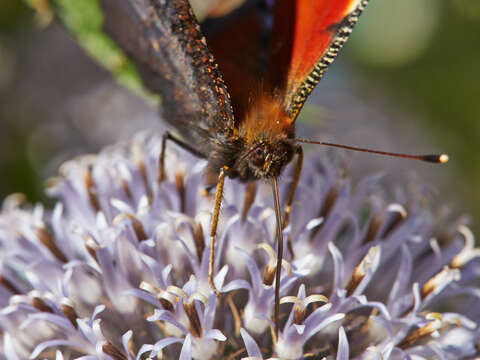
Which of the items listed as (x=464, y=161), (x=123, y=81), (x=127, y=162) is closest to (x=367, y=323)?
(x=127, y=162)

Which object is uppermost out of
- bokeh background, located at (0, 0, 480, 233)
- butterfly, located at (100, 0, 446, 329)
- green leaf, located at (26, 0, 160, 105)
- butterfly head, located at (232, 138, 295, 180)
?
green leaf, located at (26, 0, 160, 105)

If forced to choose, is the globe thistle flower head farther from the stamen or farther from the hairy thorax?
the hairy thorax

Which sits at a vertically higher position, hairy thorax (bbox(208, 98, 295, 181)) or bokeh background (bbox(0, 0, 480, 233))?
hairy thorax (bbox(208, 98, 295, 181))

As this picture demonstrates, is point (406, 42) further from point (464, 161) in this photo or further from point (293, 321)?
point (293, 321)

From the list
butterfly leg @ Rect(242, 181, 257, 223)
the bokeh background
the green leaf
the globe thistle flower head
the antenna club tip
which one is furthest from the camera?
the bokeh background

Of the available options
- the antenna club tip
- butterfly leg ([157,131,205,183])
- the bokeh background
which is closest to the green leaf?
butterfly leg ([157,131,205,183])

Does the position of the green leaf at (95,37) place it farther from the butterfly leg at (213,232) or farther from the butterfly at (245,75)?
the butterfly leg at (213,232)

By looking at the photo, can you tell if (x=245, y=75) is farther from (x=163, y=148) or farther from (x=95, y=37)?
(x=95, y=37)
